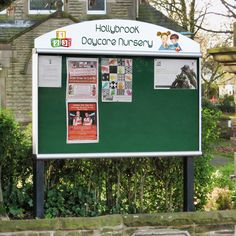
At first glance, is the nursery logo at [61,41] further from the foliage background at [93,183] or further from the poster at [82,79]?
the foliage background at [93,183]

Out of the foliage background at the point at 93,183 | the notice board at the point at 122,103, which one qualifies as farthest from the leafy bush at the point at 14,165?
the notice board at the point at 122,103

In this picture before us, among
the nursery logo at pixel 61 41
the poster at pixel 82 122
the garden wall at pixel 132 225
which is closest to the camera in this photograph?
the garden wall at pixel 132 225

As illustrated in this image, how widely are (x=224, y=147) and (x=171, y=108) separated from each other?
16378mm

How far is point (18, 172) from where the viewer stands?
7.76 metres

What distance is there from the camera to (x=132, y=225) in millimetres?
6570

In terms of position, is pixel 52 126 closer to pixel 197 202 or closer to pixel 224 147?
pixel 197 202

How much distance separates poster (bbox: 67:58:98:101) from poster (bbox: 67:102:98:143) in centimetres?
10

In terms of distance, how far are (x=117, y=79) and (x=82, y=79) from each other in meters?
0.44

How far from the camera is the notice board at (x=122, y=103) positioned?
23.5 feet

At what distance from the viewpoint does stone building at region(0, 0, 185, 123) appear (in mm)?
23500

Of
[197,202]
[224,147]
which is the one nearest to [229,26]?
[224,147]

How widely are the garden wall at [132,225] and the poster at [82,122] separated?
3.71ft

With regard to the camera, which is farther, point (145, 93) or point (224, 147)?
point (224, 147)

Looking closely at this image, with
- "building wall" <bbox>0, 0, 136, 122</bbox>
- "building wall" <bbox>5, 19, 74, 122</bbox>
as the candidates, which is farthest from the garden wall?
"building wall" <bbox>5, 19, 74, 122</bbox>
